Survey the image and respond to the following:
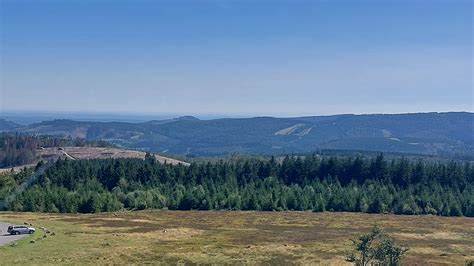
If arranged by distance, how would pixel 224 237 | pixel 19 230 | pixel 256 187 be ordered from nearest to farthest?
1. pixel 19 230
2. pixel 224 237
3. pixel 256 187

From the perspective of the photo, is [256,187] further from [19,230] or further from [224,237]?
[19,230]

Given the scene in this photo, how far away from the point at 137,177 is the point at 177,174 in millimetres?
9517

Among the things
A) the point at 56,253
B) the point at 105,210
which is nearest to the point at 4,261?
the point at 56,253

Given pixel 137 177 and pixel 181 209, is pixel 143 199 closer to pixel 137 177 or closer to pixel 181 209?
pixel 181 209

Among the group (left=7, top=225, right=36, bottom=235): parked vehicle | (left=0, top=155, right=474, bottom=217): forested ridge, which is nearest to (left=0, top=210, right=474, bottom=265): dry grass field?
(left=7, top=225, right=36, bottom=235): parked vehicle

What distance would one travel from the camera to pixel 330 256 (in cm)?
5888

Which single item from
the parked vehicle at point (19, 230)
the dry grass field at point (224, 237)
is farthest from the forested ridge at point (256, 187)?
the parked vehicle at point (19, 230)

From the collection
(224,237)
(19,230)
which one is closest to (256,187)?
(224,237)

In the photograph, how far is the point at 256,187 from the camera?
12362 cm

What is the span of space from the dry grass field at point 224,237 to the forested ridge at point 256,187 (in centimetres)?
580

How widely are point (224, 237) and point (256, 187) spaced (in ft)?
171

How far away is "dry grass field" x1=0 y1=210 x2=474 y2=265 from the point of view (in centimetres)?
5584

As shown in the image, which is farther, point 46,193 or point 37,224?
point 46,193

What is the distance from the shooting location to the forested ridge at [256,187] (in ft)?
351
